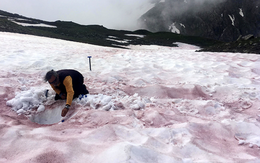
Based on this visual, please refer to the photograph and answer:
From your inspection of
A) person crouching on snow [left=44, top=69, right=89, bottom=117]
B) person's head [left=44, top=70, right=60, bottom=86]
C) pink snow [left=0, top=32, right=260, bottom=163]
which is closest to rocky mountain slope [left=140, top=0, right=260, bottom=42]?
pink snow [left=0, top=32, right=260, bottom=163]

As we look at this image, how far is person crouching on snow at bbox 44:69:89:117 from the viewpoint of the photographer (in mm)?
3010

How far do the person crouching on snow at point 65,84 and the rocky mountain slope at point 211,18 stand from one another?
115 m

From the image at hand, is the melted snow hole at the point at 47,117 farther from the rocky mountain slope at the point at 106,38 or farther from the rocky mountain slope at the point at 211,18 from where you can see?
the rocky mountain slope at the point at 211,18

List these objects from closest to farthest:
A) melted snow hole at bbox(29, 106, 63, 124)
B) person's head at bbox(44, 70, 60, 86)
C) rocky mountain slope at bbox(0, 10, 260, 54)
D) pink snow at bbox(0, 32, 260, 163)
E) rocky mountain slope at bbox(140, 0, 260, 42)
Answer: pink snow at bbox(0, 32, 260, 163) < person's head at bbox(44, 70, 60, 86) < melted snow hole at bbox(29, 106, 63, 124) < rocky mountain slope at bbox(0, 10, 260, 54) < rocky mountain slope at bbox(140, 0, 260, 42)

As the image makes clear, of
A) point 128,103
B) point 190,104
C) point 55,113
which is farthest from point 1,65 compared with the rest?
point 190,104

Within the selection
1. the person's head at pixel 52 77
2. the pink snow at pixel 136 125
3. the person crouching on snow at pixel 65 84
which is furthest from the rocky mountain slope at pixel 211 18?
the person's head at pixel 52 77

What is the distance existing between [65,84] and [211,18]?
125m

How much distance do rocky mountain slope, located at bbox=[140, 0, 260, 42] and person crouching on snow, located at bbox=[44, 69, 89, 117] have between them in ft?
377

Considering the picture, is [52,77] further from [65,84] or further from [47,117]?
[47,117]

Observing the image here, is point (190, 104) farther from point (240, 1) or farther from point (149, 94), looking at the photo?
point (240, 1)

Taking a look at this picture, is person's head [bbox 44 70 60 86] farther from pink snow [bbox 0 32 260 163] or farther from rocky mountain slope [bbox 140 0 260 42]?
rocky mountain slope [bbox 140 0 260 42]

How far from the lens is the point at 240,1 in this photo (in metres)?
98.6

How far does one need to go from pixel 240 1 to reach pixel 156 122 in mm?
129225

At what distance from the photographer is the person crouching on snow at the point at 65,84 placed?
3010 mm
